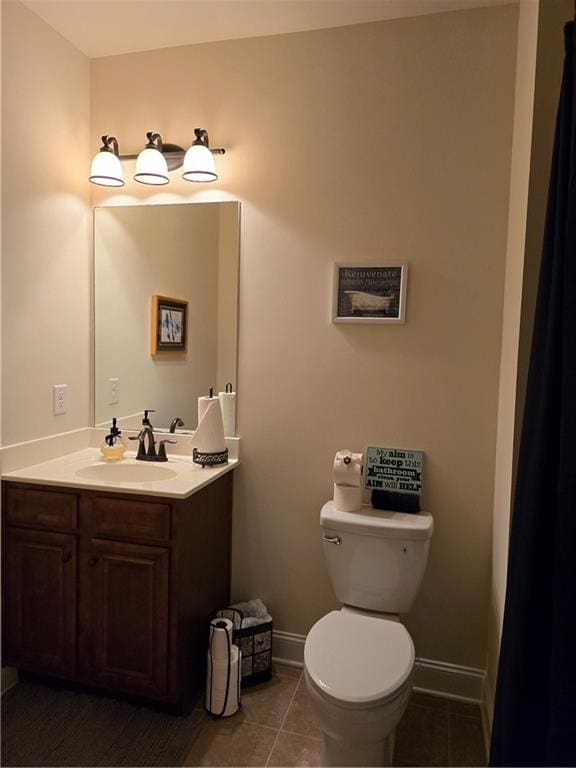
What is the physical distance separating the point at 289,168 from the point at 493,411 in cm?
134

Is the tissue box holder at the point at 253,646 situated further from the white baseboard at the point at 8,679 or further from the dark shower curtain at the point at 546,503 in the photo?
the dark shower curtain at the point at 546,503

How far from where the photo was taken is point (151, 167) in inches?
86.9

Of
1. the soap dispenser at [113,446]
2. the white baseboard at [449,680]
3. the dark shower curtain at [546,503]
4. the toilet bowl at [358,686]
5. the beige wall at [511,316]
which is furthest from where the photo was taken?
the soap dispenser at [113,446]

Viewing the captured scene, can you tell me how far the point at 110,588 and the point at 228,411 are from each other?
0.87m

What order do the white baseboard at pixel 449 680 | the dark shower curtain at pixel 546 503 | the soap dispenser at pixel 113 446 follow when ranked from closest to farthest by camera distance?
1. the dark shower curtain at pixel 546 503
2. the white baseboard at pixel 449 680
3. the soap dispenser at pixel 113 446

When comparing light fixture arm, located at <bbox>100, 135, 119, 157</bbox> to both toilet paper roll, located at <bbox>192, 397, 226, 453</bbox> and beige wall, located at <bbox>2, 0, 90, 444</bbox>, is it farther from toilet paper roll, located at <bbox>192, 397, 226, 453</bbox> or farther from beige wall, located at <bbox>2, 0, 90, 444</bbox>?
toilet paper roll, located at <bbox>192, 397, 226, 453</bbox>

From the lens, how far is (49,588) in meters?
1.99

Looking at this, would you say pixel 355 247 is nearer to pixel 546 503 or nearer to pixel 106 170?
pixel 106 170

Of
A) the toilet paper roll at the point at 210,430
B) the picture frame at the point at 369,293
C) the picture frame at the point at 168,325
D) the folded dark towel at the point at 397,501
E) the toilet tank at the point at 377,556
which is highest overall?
the picture frame at the point at 369,293

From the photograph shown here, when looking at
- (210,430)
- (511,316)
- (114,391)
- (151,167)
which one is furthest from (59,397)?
(511,316)

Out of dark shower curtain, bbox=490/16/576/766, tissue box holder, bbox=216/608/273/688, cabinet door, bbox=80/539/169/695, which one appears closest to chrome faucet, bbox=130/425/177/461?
cabinet door, bbox=80/539/169/695

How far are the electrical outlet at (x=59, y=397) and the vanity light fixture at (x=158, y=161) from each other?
37.2 inches

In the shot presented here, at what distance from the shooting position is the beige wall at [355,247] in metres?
2.00

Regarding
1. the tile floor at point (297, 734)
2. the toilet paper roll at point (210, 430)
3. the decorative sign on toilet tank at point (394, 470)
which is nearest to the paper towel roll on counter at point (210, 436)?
the toilet paper roll at point (210, 430)
